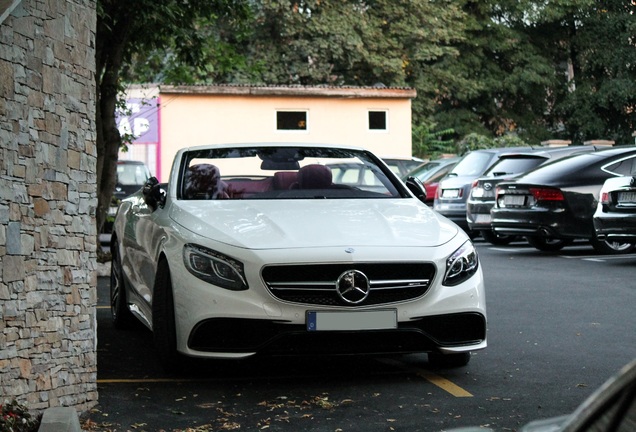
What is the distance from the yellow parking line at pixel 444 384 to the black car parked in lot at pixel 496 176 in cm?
1273

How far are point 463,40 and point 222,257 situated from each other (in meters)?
50.7

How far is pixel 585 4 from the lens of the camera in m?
57.2

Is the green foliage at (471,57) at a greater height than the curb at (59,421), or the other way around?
the green foliage at (471,57)

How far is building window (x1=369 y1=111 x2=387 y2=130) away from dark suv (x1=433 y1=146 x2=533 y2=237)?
22700 mm

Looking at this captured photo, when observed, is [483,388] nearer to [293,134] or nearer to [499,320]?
[499,320]

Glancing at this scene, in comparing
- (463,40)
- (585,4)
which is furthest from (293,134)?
(585,4)

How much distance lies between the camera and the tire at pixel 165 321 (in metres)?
7.39

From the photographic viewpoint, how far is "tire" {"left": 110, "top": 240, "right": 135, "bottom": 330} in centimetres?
1010

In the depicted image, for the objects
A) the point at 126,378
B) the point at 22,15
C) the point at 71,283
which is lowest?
the point at 126,378

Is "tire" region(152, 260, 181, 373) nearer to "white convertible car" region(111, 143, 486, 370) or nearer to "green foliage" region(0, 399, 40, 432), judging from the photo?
"white convertible car" region(111, 143, 486, 370)

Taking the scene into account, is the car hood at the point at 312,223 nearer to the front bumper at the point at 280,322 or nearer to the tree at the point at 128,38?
the front bumper at the point at 280,322

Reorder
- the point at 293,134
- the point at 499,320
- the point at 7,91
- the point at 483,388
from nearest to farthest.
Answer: the point at 7,91 < the point at 483,388 < the point at 499,320 < the point at 293,134

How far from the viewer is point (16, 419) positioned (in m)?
5.72

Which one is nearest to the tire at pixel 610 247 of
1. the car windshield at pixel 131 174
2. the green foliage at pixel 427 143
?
the car windshield at pixel 131 174
